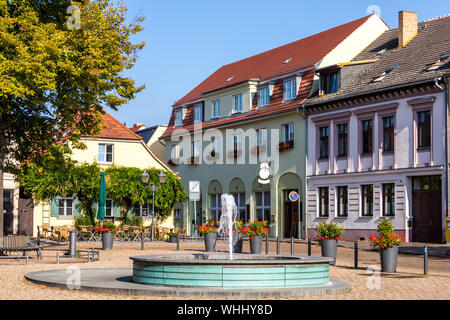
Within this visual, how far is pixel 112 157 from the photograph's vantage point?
4434 cm

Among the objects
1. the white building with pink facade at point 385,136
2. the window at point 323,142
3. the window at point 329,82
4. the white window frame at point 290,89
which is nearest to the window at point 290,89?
the white window frame at point 290,89

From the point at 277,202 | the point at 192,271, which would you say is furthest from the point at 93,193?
the point at 192,271

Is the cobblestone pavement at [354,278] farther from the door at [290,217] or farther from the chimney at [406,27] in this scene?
the chimney at [406,27]

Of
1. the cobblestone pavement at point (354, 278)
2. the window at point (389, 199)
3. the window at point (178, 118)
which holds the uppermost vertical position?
the window at point (178, 118)

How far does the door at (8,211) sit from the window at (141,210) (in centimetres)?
697

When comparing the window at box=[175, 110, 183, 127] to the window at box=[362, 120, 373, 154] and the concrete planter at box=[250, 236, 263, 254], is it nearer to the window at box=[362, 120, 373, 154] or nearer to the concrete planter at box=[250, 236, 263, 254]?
the window at box=[362, 120, 373, 154]

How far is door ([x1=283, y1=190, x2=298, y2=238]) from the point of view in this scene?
4203 cm

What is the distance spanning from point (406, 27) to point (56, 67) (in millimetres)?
22334

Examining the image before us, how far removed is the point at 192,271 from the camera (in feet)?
46.2

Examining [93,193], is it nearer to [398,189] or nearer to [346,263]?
[398,189]

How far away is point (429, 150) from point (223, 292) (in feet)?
73.4

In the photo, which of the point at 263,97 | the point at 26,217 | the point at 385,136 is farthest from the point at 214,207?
the point at 385,136

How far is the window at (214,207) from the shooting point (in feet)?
161

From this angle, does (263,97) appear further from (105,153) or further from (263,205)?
(105,153)
